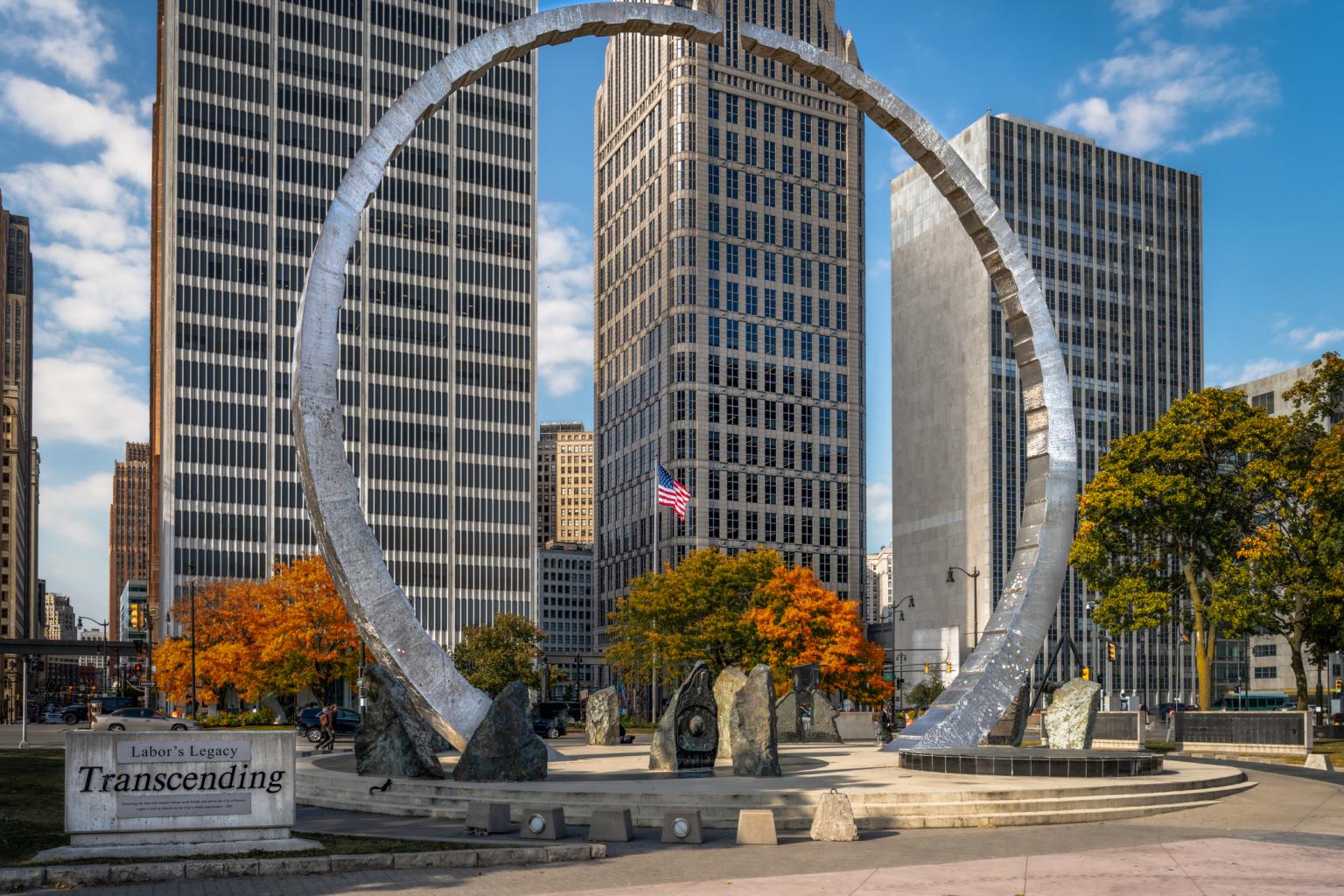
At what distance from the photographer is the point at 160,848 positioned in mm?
17469

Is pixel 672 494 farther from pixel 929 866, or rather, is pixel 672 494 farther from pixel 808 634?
pixel 929 866

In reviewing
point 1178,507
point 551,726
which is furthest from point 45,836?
point 551,726

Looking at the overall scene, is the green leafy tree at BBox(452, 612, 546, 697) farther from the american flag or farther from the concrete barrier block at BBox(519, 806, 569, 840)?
the concrete barrier block at BBox(519, 806, 569, 840)

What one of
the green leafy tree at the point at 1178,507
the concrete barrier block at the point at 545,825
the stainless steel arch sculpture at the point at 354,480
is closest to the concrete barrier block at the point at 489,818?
the concrete barrier block at the point at 545,825

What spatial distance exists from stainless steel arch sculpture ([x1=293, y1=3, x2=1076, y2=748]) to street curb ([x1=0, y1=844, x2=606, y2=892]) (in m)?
9.86

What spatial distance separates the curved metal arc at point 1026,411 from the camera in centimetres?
3359

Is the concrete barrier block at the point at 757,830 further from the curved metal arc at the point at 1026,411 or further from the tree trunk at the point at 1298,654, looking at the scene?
the tree trunk at the point at 1298,654

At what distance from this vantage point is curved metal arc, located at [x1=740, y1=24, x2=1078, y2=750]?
1323 inches

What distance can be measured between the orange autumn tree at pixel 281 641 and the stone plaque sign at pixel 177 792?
2106 inches

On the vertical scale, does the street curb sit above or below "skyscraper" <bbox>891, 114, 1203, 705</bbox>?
below

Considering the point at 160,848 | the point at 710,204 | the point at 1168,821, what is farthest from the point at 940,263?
the point at 160,848

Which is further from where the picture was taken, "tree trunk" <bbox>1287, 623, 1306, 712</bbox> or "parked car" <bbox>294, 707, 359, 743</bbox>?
"parked car" <bbox>294, 707, 359, 743</bbox>

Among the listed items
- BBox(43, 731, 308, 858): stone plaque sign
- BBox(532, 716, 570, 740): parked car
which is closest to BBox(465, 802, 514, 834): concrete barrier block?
BBox(43, 731, 308, 858): stone plaque sign

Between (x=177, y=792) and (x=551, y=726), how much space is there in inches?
1808
